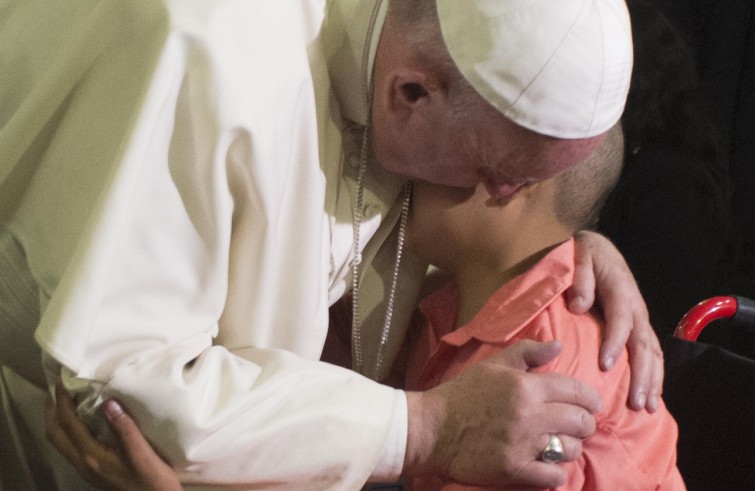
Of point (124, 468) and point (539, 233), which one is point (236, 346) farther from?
point (539, 233)

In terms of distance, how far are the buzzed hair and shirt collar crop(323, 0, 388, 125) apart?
266 millimetres

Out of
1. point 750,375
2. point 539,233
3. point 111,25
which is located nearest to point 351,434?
point 539,233

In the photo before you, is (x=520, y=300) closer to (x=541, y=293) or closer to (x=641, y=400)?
(x=541, y=293)

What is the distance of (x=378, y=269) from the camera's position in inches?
50.6

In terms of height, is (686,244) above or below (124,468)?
below

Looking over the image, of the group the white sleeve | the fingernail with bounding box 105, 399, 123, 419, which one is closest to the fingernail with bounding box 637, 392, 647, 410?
the white sleeve

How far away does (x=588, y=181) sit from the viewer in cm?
116

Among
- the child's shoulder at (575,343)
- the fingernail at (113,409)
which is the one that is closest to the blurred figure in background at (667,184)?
the child's shoulder at (575,343)

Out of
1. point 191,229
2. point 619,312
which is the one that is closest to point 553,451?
point 619,312

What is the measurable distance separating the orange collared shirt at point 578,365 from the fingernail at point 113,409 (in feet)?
1.28

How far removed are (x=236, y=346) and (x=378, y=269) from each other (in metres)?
0.28

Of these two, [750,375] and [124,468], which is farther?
[750,375]

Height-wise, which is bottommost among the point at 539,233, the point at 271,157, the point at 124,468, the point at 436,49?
the point at 124,468

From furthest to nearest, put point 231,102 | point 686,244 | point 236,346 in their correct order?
point 686,244, point 236,346, point 231,102
